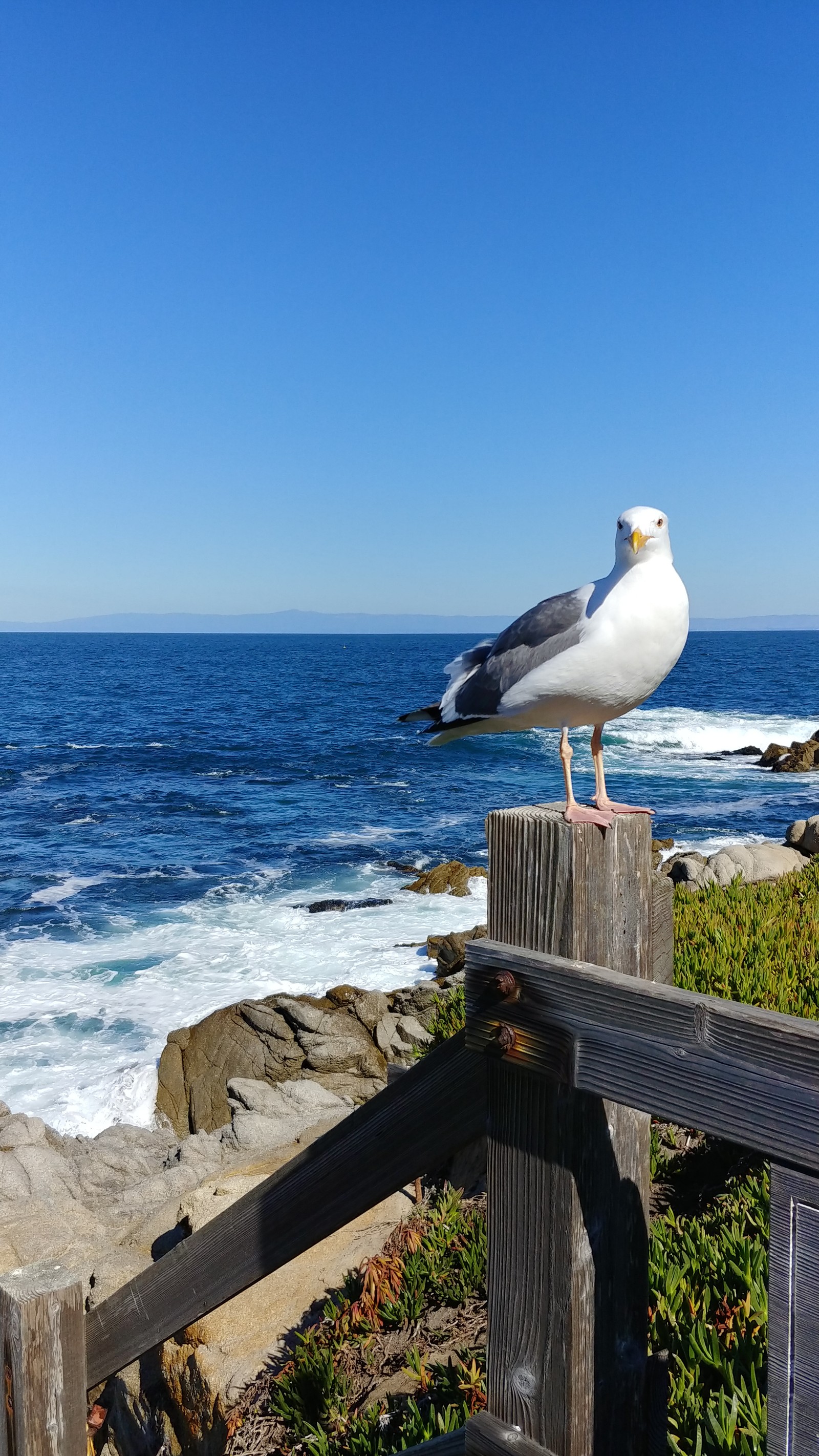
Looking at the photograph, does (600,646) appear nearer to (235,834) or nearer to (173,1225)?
(173,1225)

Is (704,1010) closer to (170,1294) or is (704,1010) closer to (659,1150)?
(170,1294)

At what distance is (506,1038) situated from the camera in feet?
5.31

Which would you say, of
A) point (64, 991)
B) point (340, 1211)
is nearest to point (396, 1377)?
point (340, 1211)


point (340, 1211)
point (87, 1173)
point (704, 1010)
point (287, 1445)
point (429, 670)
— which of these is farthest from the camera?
point (429, 670)

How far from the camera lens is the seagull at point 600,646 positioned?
9.65 ft

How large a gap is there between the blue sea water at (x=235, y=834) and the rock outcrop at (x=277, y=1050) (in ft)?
1.44

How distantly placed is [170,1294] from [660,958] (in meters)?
1.53

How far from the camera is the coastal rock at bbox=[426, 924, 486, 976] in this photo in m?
14.6

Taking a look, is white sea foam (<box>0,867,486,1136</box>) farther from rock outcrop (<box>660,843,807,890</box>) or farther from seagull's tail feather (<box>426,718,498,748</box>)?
seagull's tail feather (<box>426,718,498,748</box>)

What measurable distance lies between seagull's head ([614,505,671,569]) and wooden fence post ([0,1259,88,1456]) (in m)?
2.47

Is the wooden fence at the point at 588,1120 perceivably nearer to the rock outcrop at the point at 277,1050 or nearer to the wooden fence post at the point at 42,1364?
the wooden fence post at the point at 42,1364

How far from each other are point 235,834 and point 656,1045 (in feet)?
83.5

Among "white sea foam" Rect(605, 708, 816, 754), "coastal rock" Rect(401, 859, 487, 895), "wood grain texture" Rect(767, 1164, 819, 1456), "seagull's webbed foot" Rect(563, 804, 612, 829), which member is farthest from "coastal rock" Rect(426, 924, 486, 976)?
"white sea foam" Rect(605, 708, 816, 754)

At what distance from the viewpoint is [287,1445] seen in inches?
135
